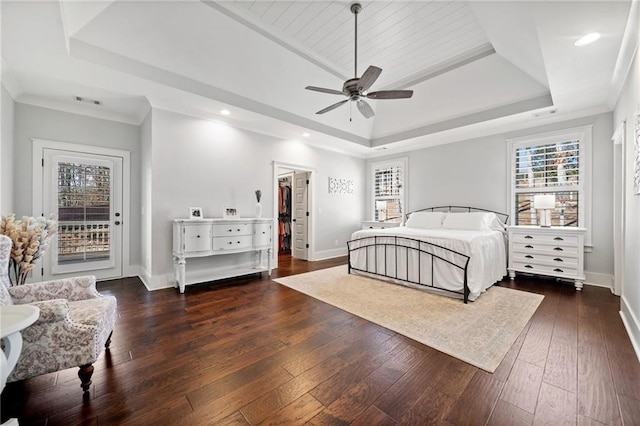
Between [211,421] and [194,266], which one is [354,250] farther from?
[211,421]

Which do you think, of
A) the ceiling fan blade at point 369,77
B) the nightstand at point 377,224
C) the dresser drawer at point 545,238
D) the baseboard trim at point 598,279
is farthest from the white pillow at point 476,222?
the ceiling fan blade at point 369,77

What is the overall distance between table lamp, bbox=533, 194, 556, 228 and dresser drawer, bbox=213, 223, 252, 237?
482 cm

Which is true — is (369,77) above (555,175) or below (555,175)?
above

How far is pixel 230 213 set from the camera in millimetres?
4723

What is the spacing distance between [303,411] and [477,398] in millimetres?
1108

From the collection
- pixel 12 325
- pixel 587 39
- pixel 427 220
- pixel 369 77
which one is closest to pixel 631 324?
pixel 587 39

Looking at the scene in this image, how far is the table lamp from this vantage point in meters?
4.18

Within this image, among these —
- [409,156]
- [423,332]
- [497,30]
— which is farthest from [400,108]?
[423,332]

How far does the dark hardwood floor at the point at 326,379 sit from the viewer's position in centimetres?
154

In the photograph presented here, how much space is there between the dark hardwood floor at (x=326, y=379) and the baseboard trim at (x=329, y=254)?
11.0 feet

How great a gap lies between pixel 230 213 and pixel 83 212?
2.30 m

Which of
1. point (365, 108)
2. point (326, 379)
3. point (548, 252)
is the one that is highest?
point (365, 108)

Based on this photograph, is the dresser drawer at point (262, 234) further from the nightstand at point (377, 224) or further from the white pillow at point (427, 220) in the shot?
the nightstand at point (377, 224)

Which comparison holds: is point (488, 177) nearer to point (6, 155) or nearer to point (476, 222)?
point (476, 222)
